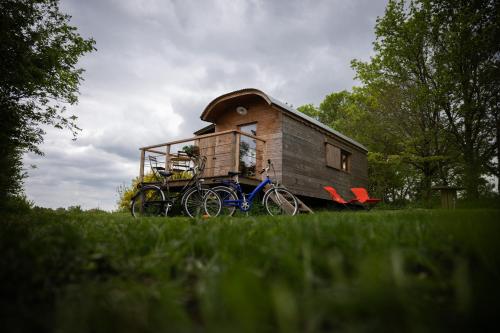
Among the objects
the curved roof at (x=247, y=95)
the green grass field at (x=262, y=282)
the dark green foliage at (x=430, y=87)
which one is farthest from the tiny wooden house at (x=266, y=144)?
the green grass field at (x=262, y=282)

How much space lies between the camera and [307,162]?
11.9m

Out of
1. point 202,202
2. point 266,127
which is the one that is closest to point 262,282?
point 202,202

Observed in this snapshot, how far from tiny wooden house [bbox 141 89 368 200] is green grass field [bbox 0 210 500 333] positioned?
24.0ft

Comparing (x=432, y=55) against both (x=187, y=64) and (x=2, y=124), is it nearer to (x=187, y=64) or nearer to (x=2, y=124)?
(x=187, y=64)

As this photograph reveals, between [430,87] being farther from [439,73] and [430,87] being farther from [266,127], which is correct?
[266,127]

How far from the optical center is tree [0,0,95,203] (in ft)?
22.3

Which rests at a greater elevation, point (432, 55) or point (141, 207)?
point (432, 55)

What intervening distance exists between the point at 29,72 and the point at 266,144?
7199 millimetres

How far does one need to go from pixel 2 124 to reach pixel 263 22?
643 inches

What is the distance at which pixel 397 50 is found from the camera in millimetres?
16188

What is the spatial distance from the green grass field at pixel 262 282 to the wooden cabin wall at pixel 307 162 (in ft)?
29.2

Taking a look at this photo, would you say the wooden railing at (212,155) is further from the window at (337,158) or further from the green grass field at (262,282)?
the green grass field at (262,282)

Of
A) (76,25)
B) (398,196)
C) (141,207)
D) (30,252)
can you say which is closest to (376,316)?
(30,252)

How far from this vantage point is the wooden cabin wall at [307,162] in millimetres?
10883
